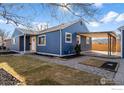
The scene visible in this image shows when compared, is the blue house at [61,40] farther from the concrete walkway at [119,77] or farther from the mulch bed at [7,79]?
the mulch bed at [7,79]

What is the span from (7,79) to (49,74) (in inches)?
45.7

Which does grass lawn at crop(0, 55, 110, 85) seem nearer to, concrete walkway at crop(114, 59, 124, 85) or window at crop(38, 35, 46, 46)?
concrete walkway at crop(114, 59, 124, 85)

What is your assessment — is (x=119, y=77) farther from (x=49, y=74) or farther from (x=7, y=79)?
(x=7, y=79)

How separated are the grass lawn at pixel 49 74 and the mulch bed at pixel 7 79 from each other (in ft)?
0.57

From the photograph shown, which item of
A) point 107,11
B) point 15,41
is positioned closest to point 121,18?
point 107,11

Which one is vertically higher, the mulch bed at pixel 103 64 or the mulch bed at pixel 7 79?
the mulch bed at pixel 103 64

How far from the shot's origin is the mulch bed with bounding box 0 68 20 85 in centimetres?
393

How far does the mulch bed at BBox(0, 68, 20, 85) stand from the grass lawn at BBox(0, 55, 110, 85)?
0.17 m

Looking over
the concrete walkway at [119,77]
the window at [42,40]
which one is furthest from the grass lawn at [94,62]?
the window at [42,40]

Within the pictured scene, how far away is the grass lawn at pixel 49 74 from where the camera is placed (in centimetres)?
387

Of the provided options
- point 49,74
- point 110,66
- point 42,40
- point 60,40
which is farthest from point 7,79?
point 42,40

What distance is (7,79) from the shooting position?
4.11 meters

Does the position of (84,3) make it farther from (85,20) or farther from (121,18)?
(121,18)

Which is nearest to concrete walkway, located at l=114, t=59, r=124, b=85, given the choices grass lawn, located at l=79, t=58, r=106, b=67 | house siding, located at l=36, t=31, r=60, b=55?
grass lawn, located at l=79, t=58, r=106, b=67
